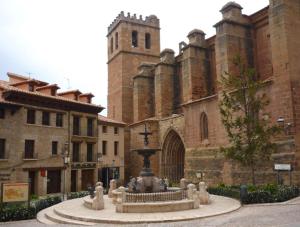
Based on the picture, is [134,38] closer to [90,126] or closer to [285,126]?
[90,126]

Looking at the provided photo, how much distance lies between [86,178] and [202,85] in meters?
13.2

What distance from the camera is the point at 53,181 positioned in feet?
88.5

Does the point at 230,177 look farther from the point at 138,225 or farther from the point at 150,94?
the point at 150,94

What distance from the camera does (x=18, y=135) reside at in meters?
24.5

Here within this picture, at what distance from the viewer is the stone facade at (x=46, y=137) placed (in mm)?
24078

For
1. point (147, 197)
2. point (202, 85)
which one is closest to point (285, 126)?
point (147, 197)

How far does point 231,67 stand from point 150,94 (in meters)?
15.3

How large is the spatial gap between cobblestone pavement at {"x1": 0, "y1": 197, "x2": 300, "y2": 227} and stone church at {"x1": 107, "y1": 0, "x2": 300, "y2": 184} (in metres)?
5.52

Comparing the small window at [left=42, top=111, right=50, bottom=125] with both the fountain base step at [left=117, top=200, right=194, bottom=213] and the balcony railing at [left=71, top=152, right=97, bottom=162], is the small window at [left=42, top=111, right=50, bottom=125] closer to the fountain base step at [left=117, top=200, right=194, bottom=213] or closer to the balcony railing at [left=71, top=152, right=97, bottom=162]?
the balcony railing at [left=71, top=152, right=97, bottom=162]

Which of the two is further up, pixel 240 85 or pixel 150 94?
pixel 150 94

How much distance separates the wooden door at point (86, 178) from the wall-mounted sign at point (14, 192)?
48.9 feet

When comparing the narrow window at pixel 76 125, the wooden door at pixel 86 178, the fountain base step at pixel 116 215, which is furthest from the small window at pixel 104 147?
the fountain base step at pixel 116 215

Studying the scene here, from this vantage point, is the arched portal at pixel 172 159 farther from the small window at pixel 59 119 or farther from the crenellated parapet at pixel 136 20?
the crenellated parapet at pixel 136 20

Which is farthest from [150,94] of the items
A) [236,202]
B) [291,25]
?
[236,202]
